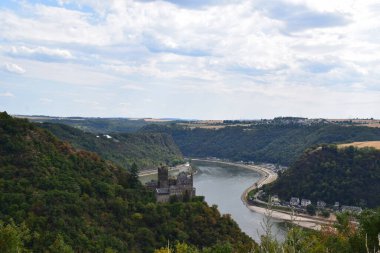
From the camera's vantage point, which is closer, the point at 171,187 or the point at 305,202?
the point at 171,187

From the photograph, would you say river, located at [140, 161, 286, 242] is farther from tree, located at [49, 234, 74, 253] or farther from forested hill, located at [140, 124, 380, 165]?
tree, located at [49, 234, 74, 253]

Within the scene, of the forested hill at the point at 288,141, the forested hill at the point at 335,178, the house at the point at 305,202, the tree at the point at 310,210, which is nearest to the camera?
the tree at the point at 310,210

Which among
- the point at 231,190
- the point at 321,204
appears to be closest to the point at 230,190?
the point at 231,190

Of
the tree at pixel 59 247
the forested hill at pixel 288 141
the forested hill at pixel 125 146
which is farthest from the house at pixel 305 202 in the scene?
the tree at pixel 59 247

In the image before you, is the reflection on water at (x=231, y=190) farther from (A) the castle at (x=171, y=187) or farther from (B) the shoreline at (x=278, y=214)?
(A) the castle at (x=171, y=187)

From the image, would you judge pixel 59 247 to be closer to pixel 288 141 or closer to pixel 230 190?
pixel 230 190

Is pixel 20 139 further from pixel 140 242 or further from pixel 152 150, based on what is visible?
pixel 152 150
